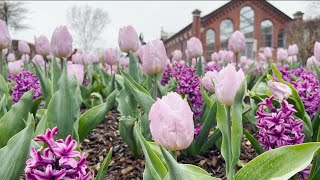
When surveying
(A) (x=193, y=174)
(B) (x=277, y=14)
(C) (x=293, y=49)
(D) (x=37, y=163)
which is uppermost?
(B) (x=277, y=14)

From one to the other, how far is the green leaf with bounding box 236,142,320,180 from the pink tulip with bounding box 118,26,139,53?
150cm

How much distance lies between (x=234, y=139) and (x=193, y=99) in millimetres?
876

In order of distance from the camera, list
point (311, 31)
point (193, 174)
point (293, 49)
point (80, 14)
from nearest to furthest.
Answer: point (193, 174) < point (293, 49) < point (311, 31) < point (80, 14)

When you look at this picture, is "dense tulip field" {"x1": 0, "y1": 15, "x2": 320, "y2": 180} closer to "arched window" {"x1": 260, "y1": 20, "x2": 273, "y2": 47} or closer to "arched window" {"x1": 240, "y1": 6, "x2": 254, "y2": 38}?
"arched window" {"x1": 240, "y1": 6, "x2": 254, "y2": 38}

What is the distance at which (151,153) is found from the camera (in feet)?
4.10

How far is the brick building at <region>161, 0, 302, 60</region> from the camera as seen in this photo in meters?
31.3

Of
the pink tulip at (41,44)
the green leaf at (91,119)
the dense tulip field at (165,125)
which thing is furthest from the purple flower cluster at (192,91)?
the pink tulip at (41,44)

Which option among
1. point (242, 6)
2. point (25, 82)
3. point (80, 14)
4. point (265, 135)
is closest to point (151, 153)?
point (265, 135)

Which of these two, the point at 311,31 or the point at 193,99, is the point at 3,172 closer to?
the point at 193,99

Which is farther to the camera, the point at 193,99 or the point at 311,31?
→ the point at 311,31

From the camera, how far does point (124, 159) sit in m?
2.25

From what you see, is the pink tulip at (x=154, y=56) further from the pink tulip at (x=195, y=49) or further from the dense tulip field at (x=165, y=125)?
the pink tulip at (x=195, y=49)

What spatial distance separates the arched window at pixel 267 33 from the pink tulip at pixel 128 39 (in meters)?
31.5

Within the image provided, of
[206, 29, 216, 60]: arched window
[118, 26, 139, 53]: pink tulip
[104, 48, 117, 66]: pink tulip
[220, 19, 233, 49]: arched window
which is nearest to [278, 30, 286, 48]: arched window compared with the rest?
[220, 19, 233, 49]: arched window
